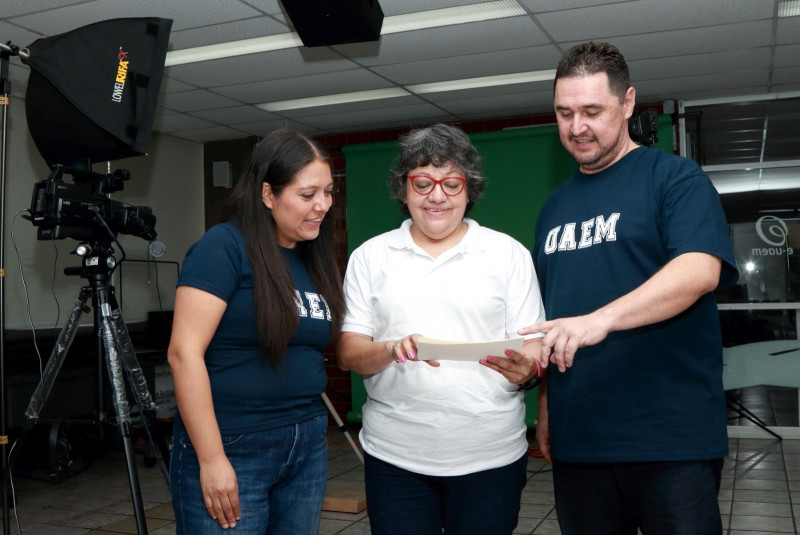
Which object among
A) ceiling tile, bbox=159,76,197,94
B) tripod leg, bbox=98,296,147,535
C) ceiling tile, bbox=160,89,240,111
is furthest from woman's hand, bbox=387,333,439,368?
ceiling tile, bbox=160,89,240,111

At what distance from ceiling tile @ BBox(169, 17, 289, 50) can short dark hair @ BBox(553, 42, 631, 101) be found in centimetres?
255

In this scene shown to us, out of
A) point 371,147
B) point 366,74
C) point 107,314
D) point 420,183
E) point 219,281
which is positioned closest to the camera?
point 219,281

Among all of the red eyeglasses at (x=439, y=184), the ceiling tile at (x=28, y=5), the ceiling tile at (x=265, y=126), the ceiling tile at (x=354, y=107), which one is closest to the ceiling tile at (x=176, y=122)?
the ceiling tile at (x=265, y=126)

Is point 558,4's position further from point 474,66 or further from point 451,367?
point 451,367

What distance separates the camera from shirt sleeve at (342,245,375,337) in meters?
1.74

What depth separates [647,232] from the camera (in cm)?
152

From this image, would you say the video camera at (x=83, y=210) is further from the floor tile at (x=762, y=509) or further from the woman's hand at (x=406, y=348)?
the floor tile at (x=762, y=509)

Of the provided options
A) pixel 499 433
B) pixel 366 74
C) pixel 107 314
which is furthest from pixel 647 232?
pixel 366 74

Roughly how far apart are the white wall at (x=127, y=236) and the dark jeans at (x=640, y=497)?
4121 millimetres

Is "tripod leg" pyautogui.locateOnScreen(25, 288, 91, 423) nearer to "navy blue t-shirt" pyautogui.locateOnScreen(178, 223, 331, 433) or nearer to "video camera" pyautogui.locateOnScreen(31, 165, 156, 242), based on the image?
"video camera" pyautogui.locateOnScreen(31, 165, 156, 242)

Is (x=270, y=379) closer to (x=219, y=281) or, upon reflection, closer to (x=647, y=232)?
(x=219, y=281)

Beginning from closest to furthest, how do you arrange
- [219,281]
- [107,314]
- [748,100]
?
[219,281]
[107,314]
[748,100]

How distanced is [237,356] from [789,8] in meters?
3.54

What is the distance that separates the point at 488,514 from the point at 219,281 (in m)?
0.75
